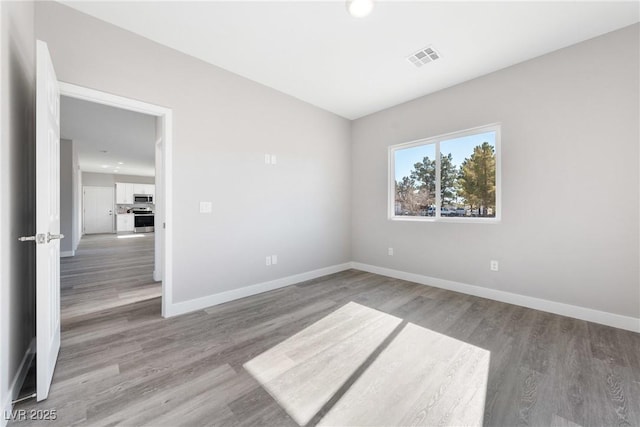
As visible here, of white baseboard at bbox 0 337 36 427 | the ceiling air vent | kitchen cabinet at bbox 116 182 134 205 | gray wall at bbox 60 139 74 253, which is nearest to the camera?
white baseboard at bbox 0 337 36 427

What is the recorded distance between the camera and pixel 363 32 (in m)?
2.38

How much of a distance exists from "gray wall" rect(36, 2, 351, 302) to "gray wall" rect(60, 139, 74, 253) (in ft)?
16.9

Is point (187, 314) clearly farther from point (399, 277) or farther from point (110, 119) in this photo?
point (110, 119)

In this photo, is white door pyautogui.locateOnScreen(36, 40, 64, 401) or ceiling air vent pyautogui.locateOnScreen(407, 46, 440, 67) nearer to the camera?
white door pyautogui.locateOnScreen(36, 40, 64, 401)

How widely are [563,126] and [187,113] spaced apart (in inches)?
157

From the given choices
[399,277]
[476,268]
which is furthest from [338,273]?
[476,268]

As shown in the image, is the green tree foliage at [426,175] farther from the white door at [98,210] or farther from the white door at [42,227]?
the white door at [98,210]

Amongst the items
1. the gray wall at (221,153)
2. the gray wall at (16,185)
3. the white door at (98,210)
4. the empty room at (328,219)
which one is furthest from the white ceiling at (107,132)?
the white door at (98,210)

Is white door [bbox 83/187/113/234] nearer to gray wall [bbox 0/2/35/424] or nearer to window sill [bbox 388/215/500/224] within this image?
gray wall [bbox 0/2/35/424]

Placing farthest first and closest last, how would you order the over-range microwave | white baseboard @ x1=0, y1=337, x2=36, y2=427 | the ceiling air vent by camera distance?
the over-range microwave
the ceiling air vent
white baseboard @ x1=0, y1=337, x2=36, y2=427

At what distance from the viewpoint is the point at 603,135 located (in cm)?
241

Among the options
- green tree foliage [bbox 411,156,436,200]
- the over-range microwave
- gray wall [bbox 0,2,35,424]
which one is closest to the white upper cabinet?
the over-range microwave

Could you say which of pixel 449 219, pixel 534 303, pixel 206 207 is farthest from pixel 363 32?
pixel 534 303

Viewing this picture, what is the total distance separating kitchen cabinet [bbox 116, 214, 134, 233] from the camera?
1059cm
